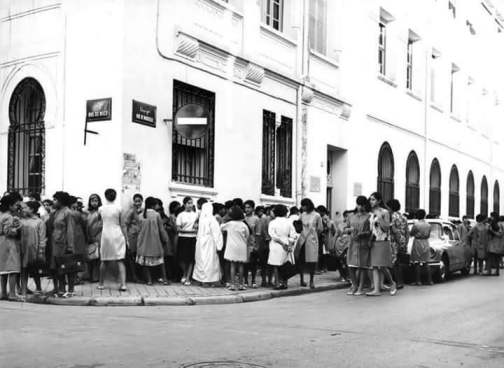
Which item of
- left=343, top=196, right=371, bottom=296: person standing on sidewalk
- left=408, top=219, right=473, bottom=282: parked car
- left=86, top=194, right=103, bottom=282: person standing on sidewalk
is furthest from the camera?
left=408, top=219, right=473, bottom=282: parked car

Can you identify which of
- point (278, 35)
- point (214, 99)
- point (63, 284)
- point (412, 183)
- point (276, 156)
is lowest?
point (63, 284)

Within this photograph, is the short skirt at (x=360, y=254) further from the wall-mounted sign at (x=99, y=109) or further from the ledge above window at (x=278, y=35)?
the ledge above window at (x=278, y=35)

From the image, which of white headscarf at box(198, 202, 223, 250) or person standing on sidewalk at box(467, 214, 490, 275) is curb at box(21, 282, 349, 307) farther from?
person standing on sidewalk at box(467, 214, 490, 275)

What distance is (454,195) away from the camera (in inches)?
1330

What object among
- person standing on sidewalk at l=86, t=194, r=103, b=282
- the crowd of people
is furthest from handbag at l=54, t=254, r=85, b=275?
person standing on sidewalk at l=86, t=194, r=103, b=282

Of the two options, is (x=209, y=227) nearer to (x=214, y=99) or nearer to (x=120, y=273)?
(x=120, y=273)

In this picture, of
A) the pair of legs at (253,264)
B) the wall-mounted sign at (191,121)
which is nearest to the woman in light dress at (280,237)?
the pair of legs at (253,264)

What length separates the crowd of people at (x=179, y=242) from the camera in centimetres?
1138

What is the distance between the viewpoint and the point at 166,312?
34.1ft

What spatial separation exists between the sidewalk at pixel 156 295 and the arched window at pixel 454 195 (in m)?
20.8

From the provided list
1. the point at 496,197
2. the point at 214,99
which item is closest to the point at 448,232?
the point at 214,99

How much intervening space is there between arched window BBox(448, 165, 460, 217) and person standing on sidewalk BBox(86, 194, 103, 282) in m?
23.4

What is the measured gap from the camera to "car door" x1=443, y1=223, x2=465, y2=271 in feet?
56.9

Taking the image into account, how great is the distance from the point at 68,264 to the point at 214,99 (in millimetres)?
6425
